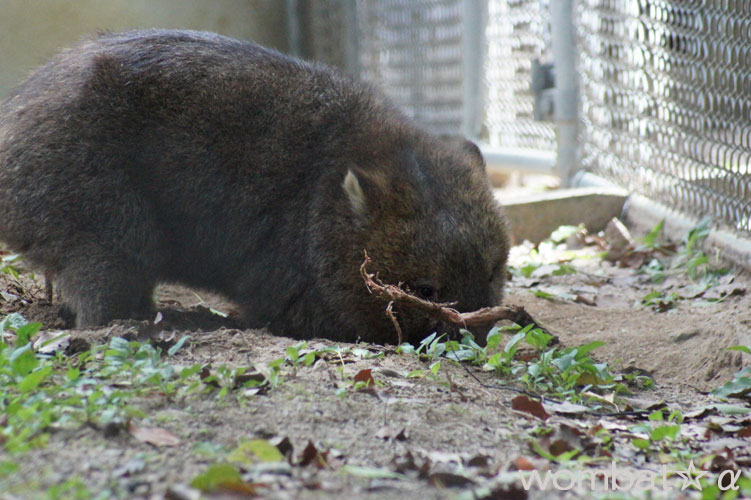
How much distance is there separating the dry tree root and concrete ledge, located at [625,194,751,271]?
187cm

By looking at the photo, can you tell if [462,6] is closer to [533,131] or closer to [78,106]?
[533,131]

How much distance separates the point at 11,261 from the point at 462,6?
17.7ft

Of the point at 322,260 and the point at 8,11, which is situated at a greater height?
the point at 8,11

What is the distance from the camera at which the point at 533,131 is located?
8891 mm

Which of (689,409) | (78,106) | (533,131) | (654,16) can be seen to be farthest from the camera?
(533,131)

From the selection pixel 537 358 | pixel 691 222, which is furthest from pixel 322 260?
pixel 691 222

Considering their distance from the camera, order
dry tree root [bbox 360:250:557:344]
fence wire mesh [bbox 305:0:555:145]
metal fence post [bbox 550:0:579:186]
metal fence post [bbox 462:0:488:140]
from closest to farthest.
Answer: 1. dry tree root [bbox 360:250:557:344]
2. metal fence post [bbox 550:0:579:186]
3. fence wire mesh [bbox 305:0:555:145]
4. metal fence post [bbox 462:0:488:140]

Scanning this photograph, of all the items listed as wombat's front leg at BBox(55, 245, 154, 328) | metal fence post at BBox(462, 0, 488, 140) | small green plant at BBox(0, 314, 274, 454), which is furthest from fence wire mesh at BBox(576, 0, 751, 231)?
small green plant at BBox(0, 314, 274, 454)

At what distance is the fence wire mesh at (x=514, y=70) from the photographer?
860 cm

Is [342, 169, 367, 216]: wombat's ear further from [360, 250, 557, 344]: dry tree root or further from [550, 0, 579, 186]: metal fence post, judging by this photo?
[550, 0, 579, 186]: metal fence post

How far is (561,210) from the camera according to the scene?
24.5 ft

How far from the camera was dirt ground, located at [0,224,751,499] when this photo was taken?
2.38 m

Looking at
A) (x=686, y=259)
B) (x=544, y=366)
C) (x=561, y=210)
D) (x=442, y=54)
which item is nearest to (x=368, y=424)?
(x=544, y=366)

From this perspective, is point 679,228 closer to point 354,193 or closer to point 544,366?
point 354,193
